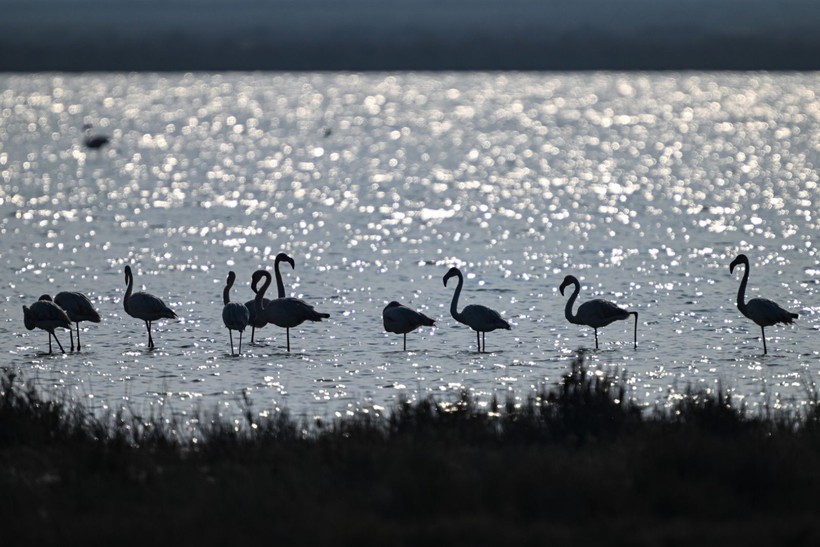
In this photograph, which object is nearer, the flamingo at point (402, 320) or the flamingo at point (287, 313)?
the flamingo at point (402, 320)

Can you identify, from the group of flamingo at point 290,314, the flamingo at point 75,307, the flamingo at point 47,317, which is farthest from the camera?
the flamingo at point 75,307

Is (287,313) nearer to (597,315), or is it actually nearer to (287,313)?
(287,313)

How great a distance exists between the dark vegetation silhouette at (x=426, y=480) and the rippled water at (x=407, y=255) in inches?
103

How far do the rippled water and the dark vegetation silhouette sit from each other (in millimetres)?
2614

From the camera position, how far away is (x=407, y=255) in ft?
104

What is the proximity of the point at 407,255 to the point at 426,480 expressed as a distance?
22.3 meters

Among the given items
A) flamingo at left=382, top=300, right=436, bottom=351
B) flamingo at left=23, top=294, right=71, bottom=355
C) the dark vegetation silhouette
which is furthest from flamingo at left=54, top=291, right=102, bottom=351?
the dark vegetation silhouette

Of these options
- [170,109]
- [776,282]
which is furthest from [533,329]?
[170,109]

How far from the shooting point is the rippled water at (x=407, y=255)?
17375 mm

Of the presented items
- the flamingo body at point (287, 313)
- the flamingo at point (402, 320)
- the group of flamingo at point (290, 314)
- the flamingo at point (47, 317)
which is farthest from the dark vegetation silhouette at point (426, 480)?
the flamingo body at point (287, 313)

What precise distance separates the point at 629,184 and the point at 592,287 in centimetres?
3157

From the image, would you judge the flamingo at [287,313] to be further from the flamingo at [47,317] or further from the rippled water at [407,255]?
the flamingo at [47,317]

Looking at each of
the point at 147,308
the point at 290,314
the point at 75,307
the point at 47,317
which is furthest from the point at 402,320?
the point at 47,317

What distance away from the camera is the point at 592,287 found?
25859 millimetres
